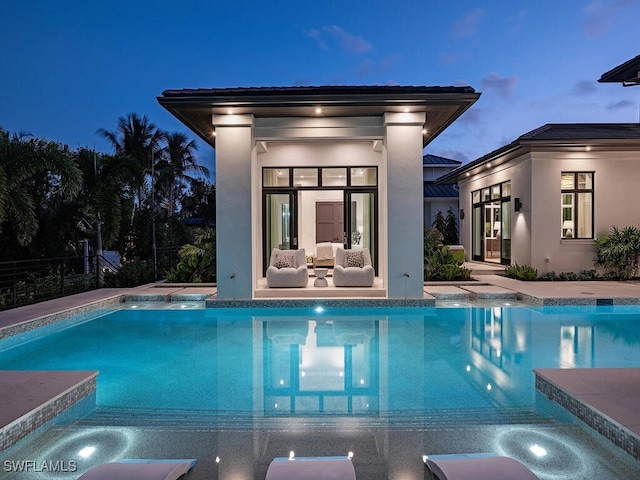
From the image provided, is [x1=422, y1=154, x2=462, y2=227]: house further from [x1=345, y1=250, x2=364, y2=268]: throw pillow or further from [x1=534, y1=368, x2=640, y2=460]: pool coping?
[x1=534, y1=368, x2=640, y2=460]: pool coping

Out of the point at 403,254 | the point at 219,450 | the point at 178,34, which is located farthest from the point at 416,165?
the point at 178,34

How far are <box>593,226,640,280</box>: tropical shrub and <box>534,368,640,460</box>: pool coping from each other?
8.66 m

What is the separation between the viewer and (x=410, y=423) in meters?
3.42

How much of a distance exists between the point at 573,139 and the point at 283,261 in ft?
26.0

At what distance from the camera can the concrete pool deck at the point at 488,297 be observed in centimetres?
365

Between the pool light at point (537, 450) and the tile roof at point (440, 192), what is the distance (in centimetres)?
1914

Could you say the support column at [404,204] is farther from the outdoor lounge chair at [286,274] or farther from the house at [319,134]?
the outdoor lounge chair at [286,274]

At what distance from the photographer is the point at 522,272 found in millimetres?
11617

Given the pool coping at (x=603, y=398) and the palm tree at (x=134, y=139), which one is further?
the palm tree at (x=134, y=139)

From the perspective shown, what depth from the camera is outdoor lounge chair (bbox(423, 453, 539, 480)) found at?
2405 mm

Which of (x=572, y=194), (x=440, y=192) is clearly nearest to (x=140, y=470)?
(x=572, y=194)

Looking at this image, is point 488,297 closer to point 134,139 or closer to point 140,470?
point 140,470

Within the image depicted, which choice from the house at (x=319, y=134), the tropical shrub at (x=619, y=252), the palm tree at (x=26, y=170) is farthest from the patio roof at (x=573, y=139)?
the palm tree at (x=26, y=170)

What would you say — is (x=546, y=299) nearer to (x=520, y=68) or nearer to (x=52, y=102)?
(x=520, y=68)
